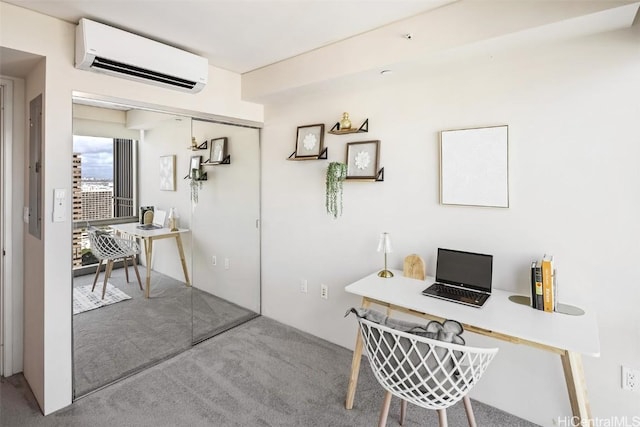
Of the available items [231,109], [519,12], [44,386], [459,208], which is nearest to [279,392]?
[44,386]

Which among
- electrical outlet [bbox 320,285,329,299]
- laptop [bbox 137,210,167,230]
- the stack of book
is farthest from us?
electrical outlet [bbox 320,285,329,299]

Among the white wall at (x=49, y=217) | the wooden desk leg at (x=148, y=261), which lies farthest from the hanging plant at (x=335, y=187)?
the white wall at (x=49, y=217)

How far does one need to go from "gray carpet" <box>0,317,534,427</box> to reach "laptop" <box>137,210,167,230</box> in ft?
3.55

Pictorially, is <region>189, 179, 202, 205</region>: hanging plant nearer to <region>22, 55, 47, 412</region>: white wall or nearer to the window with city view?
the window with city view

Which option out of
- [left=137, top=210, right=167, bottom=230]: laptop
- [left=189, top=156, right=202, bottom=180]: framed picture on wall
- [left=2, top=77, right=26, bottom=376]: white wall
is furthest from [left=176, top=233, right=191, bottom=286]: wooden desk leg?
[left=2, top=77, right=26, bottom=376]: white wall

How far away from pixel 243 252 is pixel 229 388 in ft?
4.52

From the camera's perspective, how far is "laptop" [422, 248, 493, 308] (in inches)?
78.3

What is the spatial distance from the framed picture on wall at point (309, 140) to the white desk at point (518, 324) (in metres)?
1.35

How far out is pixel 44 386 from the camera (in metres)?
2.09

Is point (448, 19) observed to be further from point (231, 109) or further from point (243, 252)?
point (243, 252)

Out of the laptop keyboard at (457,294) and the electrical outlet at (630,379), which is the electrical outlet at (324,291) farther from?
the electrical outlet at (630,379)

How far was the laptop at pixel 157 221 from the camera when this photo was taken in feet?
8.91

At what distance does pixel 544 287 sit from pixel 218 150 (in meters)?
2.69

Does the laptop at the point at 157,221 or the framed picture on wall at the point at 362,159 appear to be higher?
the framed picture on wall at the point at 362,159
